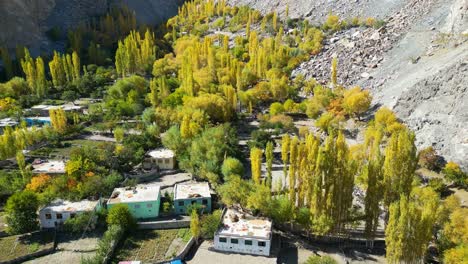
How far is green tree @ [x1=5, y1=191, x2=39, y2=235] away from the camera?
26125 mm

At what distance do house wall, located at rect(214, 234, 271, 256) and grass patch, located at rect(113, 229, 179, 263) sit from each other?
3374mm

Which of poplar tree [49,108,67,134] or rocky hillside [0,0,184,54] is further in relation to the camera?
rocky hillside [0,0,184,54]

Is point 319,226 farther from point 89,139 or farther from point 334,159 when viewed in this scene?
point 89,139

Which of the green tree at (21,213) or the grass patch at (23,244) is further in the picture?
the green tree at (21,213)

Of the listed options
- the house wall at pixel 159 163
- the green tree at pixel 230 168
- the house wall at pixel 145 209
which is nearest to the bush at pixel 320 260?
the green tree at pixel 230 168

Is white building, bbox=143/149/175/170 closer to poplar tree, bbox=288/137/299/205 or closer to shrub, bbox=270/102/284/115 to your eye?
poplar tree, bbox=288/137/299/205

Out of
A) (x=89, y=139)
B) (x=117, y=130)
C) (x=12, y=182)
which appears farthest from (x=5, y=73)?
(x=12, y=182)

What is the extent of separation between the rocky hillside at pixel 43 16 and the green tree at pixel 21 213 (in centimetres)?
5372

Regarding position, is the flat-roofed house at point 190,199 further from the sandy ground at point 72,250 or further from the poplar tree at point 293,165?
the poplar tree at point 293,165

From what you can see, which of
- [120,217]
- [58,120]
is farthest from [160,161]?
[58,120]

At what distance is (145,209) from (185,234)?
12.1ft

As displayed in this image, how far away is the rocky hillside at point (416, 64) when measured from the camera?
37.0 metres

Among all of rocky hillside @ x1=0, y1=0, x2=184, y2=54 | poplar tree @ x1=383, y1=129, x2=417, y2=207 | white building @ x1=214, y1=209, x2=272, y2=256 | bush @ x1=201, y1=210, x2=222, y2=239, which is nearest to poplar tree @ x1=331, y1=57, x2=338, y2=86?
poplar tree @ x1=383, y1=129, x2=417, y2=207

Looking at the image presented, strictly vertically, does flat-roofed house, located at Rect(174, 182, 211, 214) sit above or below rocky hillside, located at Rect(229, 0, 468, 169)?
below
